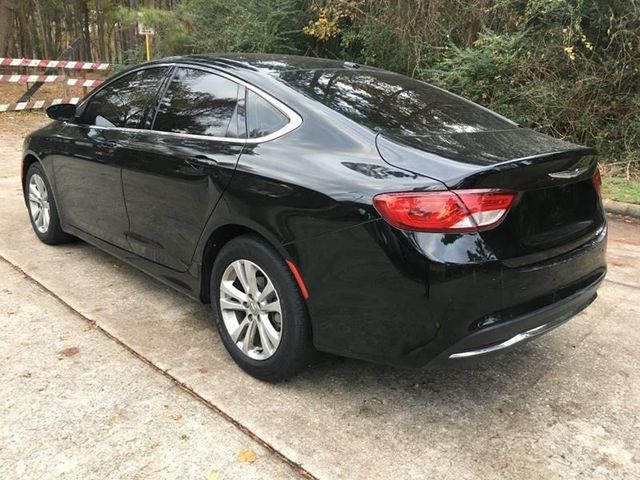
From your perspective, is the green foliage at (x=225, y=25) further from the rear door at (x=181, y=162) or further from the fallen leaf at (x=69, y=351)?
the fallen leaf at (x=69, y=351)

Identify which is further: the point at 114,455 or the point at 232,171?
the point at 232,171

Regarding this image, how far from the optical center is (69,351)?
3236mm

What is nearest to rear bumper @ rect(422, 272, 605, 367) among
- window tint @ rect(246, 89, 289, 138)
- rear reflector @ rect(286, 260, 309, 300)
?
rear reflector @ rect(286, 260, 309, 300)

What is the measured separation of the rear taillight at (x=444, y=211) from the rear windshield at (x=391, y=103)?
0.52 meters

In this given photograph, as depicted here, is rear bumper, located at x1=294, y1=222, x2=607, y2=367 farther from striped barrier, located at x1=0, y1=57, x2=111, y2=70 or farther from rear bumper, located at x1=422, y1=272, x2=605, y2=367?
striped barrier, located at x1=0, y1=57, x2=111, y2=70

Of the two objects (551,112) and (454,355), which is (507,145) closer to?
(454,355)

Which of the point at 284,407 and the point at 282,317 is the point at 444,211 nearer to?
the point at 282,317

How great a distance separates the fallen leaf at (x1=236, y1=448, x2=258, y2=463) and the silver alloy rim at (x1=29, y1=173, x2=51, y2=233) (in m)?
3.20

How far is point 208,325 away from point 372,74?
1.82 m

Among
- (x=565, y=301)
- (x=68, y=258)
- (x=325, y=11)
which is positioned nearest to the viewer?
(x=565, y=301)

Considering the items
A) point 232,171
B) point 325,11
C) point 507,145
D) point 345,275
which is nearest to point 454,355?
point 345,275

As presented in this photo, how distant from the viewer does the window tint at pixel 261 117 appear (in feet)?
9.53

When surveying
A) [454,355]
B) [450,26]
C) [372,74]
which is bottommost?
[454,355]

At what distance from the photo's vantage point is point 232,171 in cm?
291
